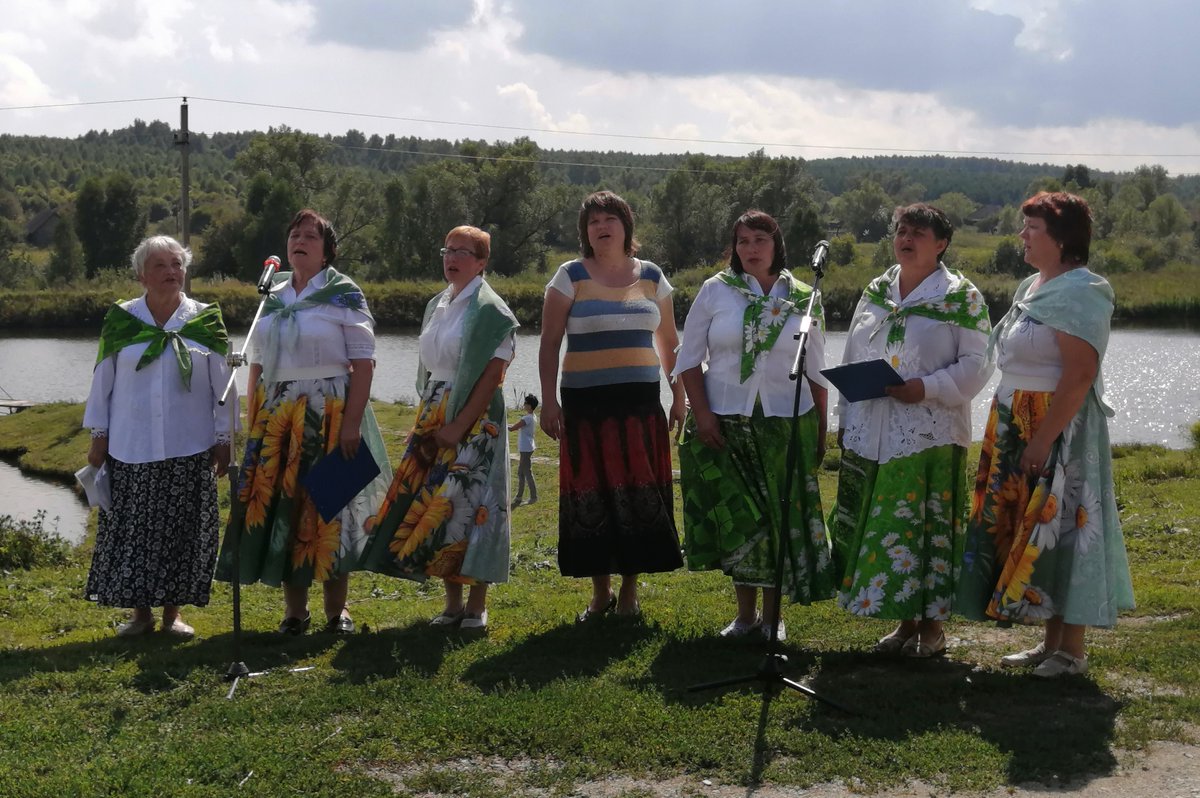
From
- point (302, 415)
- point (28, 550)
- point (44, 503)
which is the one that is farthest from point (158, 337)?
point (44, 503)

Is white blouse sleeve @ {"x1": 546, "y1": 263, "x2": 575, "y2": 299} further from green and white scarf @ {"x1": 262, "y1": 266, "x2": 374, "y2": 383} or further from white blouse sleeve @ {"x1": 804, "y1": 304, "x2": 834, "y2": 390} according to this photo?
white blouse sleeve @ {"x1": 804, "y1": 304, "x2": 834, "y2": 390}

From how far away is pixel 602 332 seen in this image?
22.8 ft

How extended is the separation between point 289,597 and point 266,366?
1.25 meters

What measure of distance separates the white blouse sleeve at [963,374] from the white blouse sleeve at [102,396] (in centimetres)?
428

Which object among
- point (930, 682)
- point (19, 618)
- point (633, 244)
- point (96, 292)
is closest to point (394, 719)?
point (930, 682)

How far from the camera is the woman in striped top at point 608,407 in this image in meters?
6.93

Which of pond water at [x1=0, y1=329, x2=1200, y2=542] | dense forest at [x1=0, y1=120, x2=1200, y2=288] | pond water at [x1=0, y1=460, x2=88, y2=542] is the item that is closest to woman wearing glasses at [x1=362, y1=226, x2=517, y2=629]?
pond water at [x1=0, y1=460, x2=88, y2=542]

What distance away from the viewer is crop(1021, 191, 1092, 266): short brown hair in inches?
232

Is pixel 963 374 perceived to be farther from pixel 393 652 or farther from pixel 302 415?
pixel 302 415

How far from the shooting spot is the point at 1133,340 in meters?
42.9

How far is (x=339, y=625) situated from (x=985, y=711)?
135 inches

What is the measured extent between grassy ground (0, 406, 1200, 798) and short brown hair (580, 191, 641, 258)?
1.99 m

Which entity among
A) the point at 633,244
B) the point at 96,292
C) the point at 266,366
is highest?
the point at 633,244

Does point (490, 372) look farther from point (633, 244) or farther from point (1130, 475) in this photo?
point (1130, 475)
